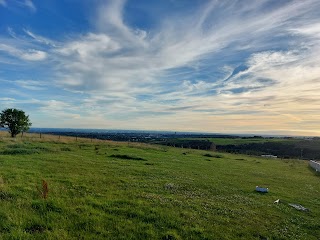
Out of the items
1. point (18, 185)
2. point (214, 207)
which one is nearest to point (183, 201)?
point (214, 207)

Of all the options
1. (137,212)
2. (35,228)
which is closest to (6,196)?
(35,228)

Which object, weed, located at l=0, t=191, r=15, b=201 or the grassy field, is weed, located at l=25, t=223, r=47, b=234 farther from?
weed, located at l=0, t=191, r=15, b=201

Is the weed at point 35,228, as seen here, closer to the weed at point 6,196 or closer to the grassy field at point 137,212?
the grassy field at point 137,212

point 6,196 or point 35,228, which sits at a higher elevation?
point 6,196

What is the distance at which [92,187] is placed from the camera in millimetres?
17609

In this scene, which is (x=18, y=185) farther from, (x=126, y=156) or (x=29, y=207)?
(x=126, y=156)

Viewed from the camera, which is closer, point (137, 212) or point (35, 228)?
point (35, 228)

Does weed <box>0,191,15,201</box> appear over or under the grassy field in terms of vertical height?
over

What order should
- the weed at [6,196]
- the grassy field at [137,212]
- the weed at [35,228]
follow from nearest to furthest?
the weed at [35,228] → the grassy field at [137,212] → the weed at [6,196]

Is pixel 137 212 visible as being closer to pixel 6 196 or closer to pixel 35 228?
pixel 35 228

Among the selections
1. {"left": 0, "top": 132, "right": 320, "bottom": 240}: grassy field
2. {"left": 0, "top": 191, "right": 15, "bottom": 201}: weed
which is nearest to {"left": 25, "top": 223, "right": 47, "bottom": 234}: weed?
{"left": 0, "top": 132, "right": 320, "bottom": 240}: grassy field

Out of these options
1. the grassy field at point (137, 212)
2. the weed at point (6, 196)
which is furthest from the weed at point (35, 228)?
the weed at point (6, 196)

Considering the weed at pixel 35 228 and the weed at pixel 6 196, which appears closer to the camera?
the weed at pixel 35 228

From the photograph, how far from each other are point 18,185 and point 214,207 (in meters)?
11.3
